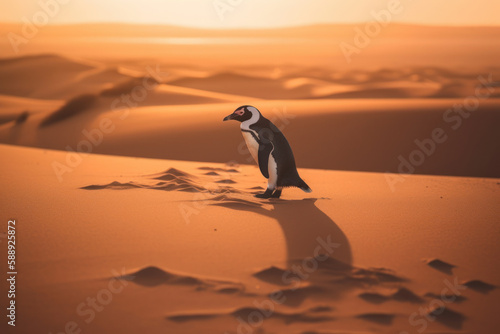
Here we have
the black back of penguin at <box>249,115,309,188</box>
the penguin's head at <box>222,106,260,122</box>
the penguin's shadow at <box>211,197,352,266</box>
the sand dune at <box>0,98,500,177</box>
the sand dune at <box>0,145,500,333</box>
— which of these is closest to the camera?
the sand dune at <box>0,145,500,333</box>

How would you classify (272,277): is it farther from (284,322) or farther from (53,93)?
(53,93)

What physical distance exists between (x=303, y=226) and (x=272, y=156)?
1.00 metres

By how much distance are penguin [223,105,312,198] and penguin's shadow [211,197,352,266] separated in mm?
152

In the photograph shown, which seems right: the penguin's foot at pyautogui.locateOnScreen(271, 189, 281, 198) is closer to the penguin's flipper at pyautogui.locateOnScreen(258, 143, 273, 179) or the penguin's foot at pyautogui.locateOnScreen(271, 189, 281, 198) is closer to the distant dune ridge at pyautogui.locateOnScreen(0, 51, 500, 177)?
the penguin's flipper at pyautogui.locateOnScreen(258, 143, 273, 179)

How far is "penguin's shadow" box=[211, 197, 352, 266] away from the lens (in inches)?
131

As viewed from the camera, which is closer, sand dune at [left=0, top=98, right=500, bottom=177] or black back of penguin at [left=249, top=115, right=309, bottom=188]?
black back of penguin at [left=249, top=115, right=309, bottom=188]

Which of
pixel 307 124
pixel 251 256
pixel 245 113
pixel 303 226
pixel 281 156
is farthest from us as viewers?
pixel 307 124

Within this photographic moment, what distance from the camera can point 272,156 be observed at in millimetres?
4660

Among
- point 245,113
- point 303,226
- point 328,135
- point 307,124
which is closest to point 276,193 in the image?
point 245,113

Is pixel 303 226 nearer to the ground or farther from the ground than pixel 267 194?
nearer to the ground

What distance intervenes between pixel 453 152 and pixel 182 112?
5924 millimetres

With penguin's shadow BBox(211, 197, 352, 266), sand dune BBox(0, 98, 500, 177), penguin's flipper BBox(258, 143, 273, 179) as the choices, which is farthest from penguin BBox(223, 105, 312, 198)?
sand dune BBox(0, 98, 500, 177)

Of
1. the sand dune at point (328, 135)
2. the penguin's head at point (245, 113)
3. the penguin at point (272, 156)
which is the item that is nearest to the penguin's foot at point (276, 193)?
the penguin at point (272, 156)

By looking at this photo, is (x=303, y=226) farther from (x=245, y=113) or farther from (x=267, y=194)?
(x=245, y=113)
